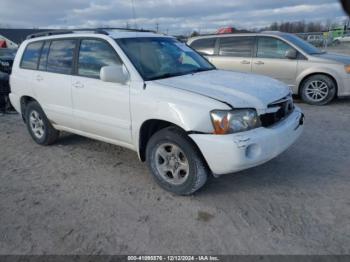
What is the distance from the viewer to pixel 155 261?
2.59 metres

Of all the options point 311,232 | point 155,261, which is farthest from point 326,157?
point 155,261

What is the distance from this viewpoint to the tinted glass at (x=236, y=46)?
833cm

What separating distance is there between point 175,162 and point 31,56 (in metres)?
3.24

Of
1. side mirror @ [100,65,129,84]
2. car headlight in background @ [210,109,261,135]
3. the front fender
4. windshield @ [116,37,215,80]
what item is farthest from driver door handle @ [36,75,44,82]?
car headlight in background @ [210,109,261,135]

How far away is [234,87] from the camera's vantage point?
11.5 feet

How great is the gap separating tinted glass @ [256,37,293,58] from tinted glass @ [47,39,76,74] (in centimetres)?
519

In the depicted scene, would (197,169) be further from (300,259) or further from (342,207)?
(342,207)

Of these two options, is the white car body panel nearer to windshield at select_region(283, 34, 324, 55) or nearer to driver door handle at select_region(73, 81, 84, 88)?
driver door handle at select_region(73, 81, 84, 88)

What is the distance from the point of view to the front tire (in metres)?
3.33

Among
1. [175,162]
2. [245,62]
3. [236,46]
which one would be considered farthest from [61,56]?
[236,46]

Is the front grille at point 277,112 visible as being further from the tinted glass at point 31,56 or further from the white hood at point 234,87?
the tinted glass at point 31,56

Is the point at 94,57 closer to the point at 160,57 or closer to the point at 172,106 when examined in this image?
the point at 160,57

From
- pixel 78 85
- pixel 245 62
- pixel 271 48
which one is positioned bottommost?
pixel 78 85

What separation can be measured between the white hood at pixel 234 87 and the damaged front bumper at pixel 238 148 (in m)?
0.30
